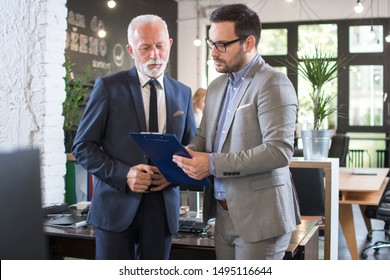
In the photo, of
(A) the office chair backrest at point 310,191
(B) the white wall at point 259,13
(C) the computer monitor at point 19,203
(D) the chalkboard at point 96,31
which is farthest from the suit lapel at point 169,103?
(B) the white wall at point 259,13

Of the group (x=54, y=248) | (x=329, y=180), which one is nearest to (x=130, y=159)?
(x=54, y=248)

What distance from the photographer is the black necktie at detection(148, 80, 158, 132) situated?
2.03 m

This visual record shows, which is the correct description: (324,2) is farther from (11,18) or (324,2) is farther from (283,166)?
(283,166)

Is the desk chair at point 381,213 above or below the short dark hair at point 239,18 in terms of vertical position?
below

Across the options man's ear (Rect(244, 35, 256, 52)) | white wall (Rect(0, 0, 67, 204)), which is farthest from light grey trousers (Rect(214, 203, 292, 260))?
white wall (Rect(0, 0, 67, 204))

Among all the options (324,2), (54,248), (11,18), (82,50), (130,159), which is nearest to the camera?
(130,159)

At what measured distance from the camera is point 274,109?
1.72 m

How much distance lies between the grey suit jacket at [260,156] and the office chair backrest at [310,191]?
2303 millimetres

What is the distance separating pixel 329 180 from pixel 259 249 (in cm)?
108

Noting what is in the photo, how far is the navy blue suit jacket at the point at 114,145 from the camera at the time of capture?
1975 millimetres

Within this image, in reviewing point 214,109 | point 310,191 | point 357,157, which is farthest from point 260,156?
point 357,157

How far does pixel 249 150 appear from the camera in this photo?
174 centimetres

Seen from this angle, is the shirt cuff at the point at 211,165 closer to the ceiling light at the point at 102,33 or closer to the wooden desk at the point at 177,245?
the wooden desk at the point at 177,245

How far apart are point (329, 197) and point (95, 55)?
5.59 meters
